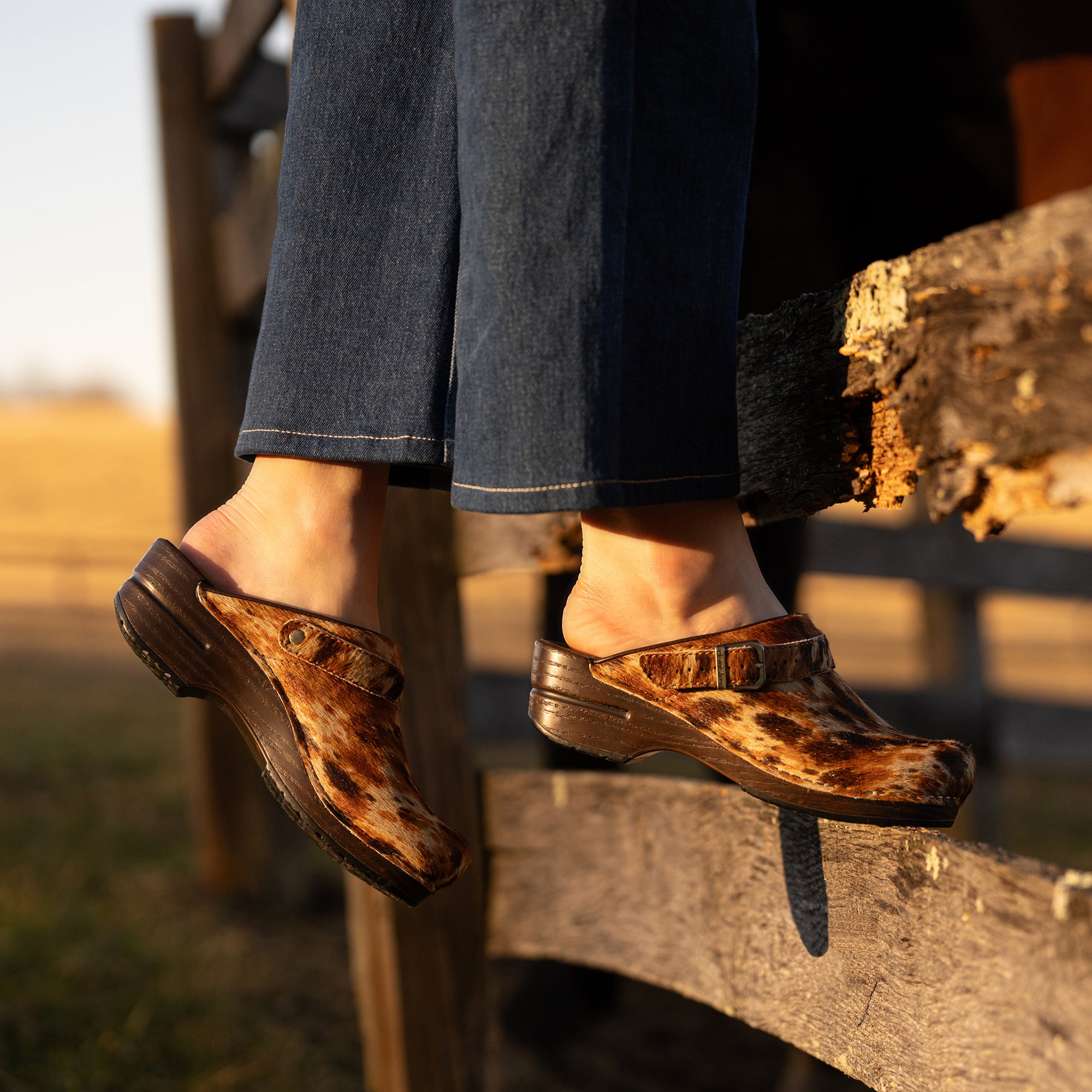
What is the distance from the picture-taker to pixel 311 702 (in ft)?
2.86

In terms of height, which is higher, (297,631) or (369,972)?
(297,631)

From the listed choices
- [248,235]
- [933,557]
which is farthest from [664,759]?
[248,235]

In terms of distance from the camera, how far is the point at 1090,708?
3.47m

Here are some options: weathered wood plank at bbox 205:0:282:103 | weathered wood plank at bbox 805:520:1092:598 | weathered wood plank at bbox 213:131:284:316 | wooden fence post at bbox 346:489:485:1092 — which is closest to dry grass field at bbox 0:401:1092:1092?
wooden fence post at bbox 346:489:485:1092

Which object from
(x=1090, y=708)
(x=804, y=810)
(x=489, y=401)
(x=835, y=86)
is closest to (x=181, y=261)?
(x=835, y=86)

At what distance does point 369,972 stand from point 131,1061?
0.77 metres

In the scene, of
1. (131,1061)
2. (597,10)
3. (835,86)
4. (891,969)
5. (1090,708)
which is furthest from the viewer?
(1090,708)

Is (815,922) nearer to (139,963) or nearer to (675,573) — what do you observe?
(675,573)

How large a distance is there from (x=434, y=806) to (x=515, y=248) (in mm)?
965

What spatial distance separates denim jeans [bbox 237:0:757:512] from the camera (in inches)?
29.5

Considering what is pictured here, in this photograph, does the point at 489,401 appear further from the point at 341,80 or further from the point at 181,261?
the point at 181,261

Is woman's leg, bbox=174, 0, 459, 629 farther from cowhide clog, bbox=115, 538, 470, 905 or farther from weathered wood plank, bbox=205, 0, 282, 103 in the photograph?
weathered wood plank, bbox=205, 0, 282, 103

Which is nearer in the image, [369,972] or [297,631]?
[297,631]

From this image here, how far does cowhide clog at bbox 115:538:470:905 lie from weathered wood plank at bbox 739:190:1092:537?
0.45 meters
